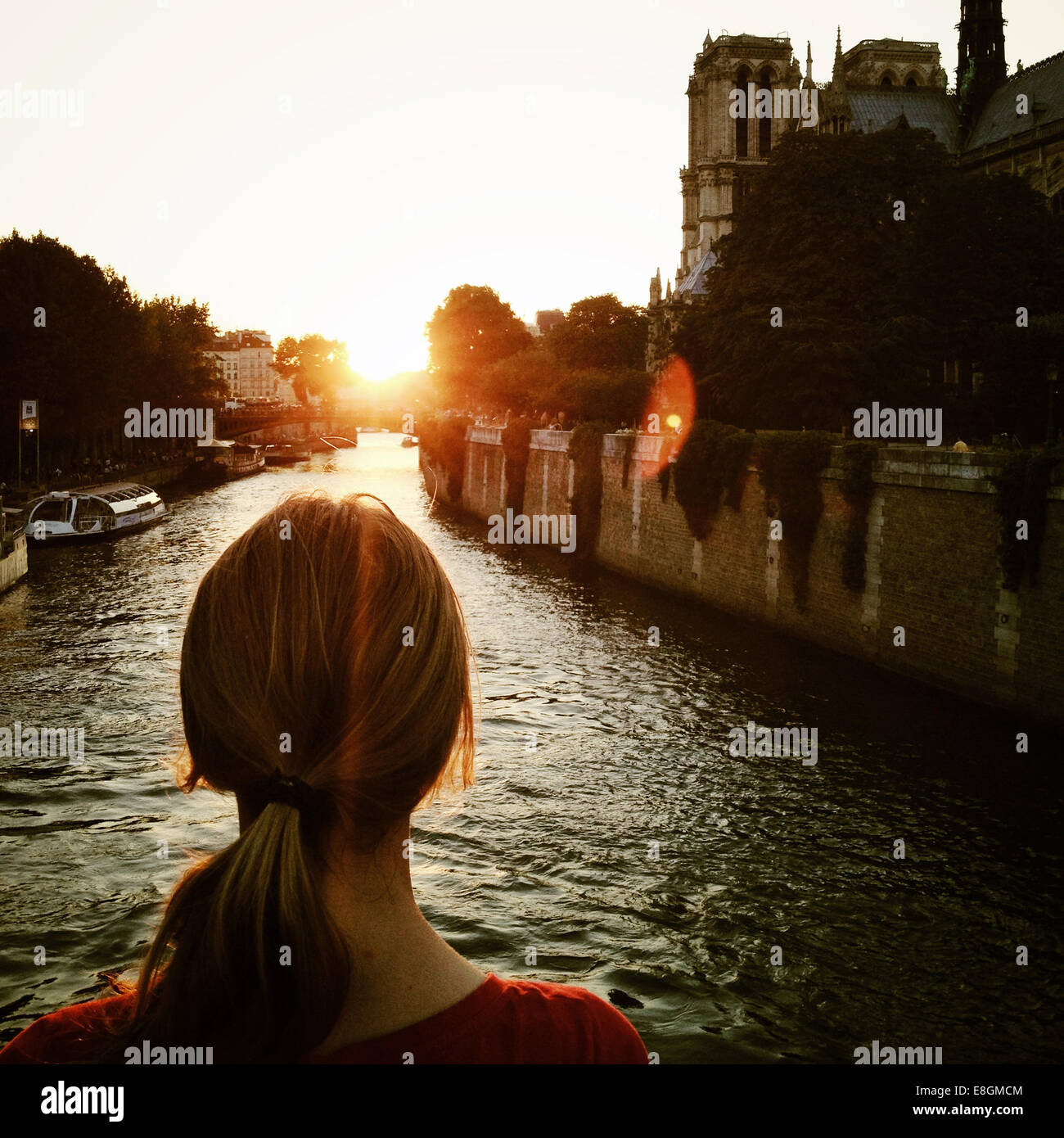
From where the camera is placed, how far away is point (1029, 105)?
169 ft

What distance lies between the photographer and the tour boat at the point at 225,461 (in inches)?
2940

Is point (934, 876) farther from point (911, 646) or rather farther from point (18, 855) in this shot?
point (18, 855)

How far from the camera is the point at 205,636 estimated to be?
1562 millimetres

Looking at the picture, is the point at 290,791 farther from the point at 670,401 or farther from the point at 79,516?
the point at 670,401

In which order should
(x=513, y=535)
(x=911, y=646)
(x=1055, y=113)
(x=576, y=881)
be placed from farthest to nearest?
(x=1055, y=113)
(x=513, y=535)
(x=911, y=646)
(x=576, y=881)

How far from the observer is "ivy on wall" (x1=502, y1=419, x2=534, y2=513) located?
149 ft

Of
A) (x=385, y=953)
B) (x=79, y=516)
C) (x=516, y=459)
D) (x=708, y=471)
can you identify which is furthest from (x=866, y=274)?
(x=385, y=953)

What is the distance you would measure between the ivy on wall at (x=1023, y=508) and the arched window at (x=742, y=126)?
58577 mm

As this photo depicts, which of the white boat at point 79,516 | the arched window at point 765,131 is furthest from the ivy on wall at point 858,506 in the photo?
the arched window at point 765,131

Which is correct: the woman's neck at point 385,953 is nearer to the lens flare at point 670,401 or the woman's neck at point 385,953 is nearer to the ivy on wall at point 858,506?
the ivy on wall at point 858,506

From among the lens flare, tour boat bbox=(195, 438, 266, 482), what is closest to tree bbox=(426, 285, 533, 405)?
tour boat bbox=(195, 438, 266, 482)

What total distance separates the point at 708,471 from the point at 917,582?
8.92m
